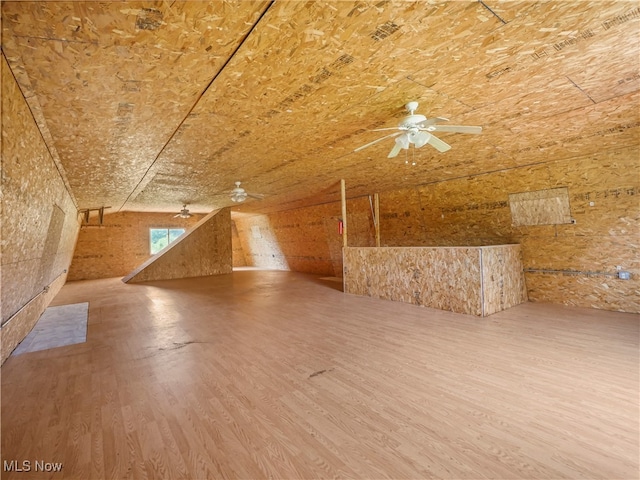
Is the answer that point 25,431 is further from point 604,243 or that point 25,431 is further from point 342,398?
point 604,243

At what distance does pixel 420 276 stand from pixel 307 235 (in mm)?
6140

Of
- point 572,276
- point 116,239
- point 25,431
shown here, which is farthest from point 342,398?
point 116,239

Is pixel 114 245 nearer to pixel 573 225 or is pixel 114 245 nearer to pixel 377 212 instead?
pixel 377 212

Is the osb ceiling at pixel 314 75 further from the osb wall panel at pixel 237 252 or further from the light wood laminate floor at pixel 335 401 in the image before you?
the osb wall panel at pixel 237 252

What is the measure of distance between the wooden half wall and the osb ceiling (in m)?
1.82

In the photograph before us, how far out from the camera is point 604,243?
4648 mm

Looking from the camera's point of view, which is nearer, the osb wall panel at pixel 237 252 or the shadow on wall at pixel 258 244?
the shadow on wall at pixel 258 244

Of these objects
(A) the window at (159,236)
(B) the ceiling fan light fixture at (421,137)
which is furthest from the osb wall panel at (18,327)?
(A) the window at (159,236)

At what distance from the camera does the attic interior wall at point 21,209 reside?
2.43 m

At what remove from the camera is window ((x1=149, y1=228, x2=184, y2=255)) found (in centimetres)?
1271

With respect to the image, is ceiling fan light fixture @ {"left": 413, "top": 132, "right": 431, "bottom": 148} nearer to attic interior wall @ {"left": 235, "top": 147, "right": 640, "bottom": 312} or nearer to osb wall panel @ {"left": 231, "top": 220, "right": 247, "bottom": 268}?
attic interior wall @ {"left": 235, "top": 147, "right": 640, "bottom": 312}

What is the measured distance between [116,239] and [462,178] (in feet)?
42.5

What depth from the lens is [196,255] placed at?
10.4 metres

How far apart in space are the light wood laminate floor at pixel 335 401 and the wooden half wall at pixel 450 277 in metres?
0.62
